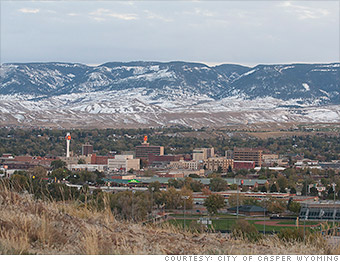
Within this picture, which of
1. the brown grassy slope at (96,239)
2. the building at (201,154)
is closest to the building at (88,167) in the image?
the building at (201,154)

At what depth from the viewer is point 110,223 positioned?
42.0ft

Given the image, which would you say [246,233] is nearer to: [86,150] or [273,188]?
[273,188]

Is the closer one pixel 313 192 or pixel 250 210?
pixel 250 210

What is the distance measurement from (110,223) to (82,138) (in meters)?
132

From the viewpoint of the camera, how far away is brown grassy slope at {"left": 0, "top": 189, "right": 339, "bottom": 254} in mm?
10977

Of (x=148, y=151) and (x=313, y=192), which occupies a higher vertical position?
(x=313, y=192)

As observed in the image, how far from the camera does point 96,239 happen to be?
1095 cm

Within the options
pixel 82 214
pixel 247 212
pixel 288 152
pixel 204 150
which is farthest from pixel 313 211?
pixel 288 152

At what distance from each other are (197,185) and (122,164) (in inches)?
1295

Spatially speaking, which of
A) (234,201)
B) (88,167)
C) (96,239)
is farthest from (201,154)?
(96,239)

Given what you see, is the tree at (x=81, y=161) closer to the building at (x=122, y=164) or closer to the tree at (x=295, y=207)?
the building at (x=122, y=164)

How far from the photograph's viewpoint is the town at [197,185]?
37.8 meters

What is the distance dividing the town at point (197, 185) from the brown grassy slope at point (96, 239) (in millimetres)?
1189

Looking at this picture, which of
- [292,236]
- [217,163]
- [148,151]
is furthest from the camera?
[148,151]
